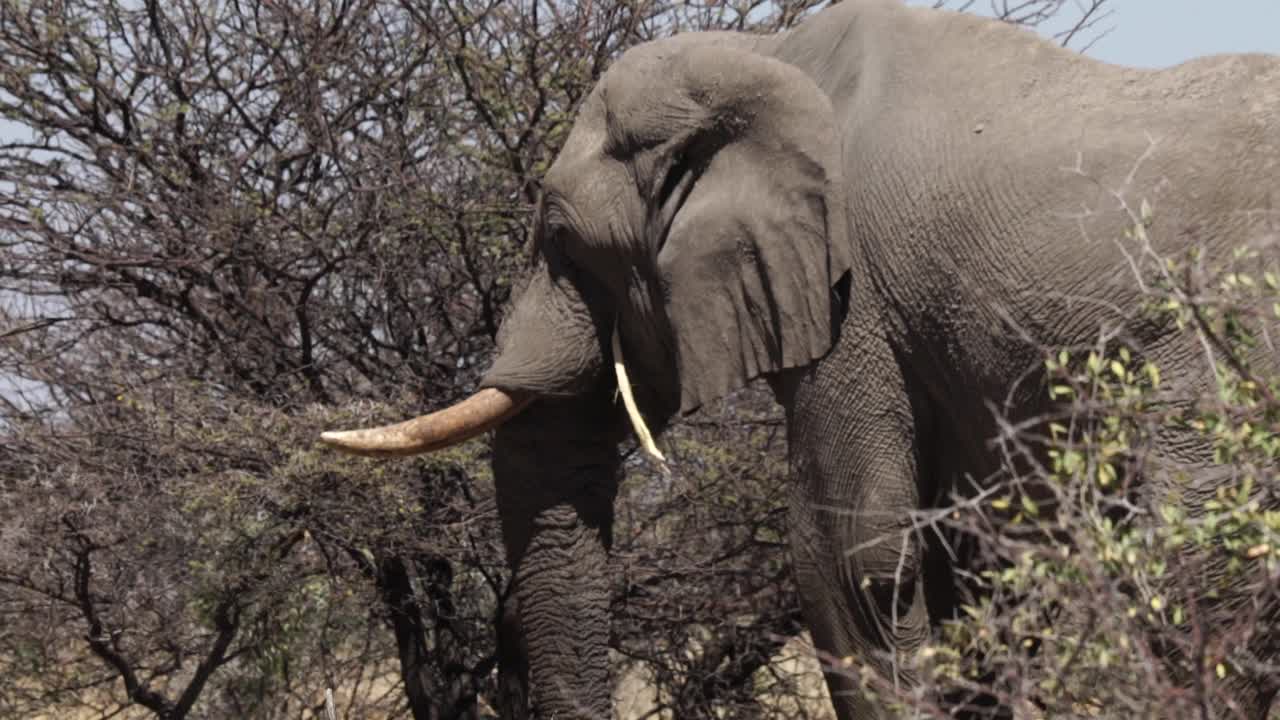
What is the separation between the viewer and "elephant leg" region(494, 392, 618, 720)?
5117 mm

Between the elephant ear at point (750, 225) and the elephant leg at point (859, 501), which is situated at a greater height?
the elephant ear at point (750, 225)

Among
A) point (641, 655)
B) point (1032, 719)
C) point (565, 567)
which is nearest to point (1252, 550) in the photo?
point (1032, 719)

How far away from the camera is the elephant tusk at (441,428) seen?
5035 millimetres

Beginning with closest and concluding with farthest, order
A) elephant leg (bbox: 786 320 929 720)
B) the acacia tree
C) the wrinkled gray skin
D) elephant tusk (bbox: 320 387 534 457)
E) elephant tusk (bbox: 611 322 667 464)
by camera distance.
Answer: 1. the wrinkled gray skin
2. elephant leg (bbox: 786 320 929 720)
3. elephant tusk (bbox: 611 322 667 464)
4. elephant tusk (bbox: 320 387 534 457)
5. the acacia tree

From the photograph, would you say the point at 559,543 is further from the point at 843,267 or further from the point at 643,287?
the point at 843,267

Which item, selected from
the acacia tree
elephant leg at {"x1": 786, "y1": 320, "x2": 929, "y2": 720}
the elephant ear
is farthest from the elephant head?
the acacia tree

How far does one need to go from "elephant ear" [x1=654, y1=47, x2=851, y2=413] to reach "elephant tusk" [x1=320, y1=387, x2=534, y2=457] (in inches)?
19.7

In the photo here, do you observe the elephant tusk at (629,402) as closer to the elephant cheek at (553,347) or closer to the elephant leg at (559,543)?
the elephant cheek at (553,347)

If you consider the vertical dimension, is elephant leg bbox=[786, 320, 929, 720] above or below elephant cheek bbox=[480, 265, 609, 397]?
below

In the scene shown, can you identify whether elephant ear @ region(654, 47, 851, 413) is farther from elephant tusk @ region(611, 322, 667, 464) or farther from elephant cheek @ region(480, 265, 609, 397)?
elephant cheek @ region(480, 265, 609, 397)

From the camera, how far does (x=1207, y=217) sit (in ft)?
12.9

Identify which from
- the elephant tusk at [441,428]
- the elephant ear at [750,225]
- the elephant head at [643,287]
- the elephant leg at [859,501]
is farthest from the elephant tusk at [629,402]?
the elephant leg at [859,501]

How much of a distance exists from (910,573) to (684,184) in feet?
3.51

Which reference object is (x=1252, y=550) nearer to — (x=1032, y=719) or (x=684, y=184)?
(x=1032, y=719)
